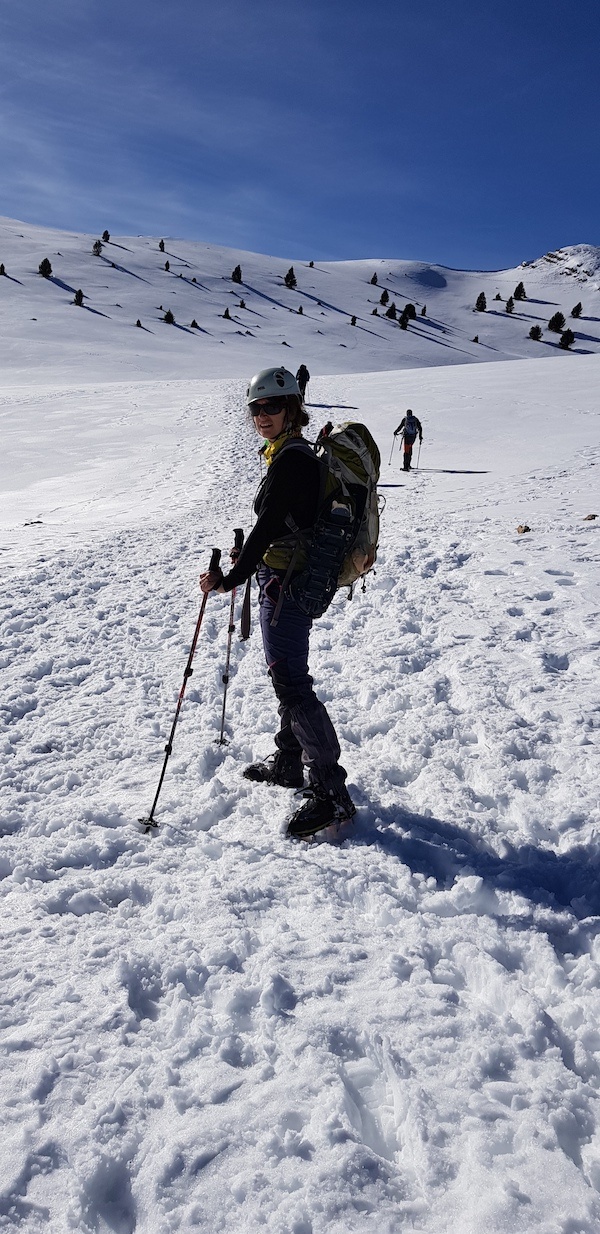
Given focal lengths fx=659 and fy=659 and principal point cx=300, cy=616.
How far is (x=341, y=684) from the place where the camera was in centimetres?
539

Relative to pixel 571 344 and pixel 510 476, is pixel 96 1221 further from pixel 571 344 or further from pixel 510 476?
pixel 571 344

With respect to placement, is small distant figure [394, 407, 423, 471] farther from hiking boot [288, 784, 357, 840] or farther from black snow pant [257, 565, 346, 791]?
hiking boot [288, 784, 357, 840]

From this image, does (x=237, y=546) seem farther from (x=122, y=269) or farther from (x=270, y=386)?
(x=122, y=269)

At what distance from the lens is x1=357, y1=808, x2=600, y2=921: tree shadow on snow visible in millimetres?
3031

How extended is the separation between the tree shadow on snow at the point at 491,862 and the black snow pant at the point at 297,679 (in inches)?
17.8

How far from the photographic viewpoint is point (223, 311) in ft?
228

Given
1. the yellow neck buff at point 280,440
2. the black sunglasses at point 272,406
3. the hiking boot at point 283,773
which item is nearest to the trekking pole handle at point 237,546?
the yellow neck buff at point 280,440

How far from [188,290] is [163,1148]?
3236 inches

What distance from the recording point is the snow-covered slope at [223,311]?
50.0 metres

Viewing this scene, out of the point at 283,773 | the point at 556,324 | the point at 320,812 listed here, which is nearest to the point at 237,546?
Answer: the point at 283,773

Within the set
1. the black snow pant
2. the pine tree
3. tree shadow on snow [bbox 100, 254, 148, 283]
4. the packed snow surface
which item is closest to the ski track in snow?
the packed snow surface

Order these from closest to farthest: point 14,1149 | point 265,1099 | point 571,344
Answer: point 14,1149
point 265,1099
point 571,344

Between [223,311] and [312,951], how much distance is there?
75.1m

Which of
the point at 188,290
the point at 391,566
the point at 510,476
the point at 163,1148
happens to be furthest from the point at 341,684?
the point at 188,290
